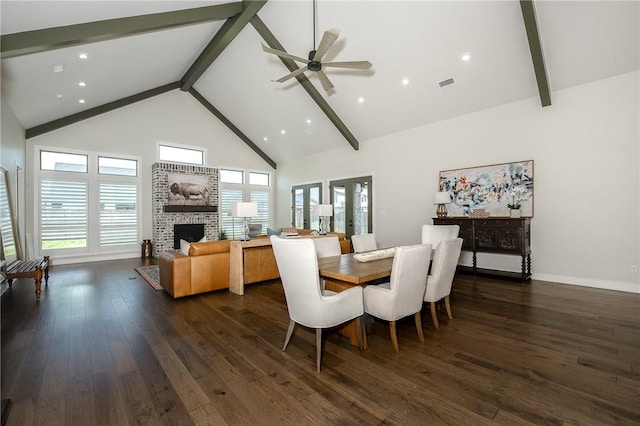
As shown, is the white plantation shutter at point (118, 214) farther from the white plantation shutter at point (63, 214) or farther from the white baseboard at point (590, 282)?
the white baseboard at point (590, 282)

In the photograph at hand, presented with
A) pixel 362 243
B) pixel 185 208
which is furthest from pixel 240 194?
pixel 362 243

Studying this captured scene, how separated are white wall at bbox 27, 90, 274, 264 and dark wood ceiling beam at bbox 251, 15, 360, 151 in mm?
4242

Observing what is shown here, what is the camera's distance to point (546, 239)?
15.9ft

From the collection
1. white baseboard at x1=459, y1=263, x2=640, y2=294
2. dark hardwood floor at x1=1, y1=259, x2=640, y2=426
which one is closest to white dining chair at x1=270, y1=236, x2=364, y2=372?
dark hardwood floor at x1=1, y1=259, x2=640, y2=426

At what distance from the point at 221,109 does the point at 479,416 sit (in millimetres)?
9695

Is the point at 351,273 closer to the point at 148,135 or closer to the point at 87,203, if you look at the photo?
the point at 87,203

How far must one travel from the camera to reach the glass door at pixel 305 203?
9258 mm

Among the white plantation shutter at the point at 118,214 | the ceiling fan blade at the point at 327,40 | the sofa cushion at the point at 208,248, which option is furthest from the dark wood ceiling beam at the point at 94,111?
the ceiling fan blade at the point at 327,40

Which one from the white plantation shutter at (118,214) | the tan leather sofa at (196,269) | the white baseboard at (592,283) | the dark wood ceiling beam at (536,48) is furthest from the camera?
the white plantation shutter at (118,214)

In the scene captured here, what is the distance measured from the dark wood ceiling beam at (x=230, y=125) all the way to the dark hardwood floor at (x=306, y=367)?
717cm

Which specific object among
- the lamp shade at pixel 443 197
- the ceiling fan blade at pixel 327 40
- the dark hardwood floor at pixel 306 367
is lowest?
the dark hardwood floor at pixel 306 367

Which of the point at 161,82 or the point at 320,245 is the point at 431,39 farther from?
the point at 161,82

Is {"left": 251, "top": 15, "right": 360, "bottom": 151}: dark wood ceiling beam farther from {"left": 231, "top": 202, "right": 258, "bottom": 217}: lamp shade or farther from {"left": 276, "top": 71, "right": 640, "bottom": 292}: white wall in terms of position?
{"left": 231, "top": 202, "right": 258, "bottom": 217}: lamp shade

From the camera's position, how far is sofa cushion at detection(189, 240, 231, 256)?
13.5ft
